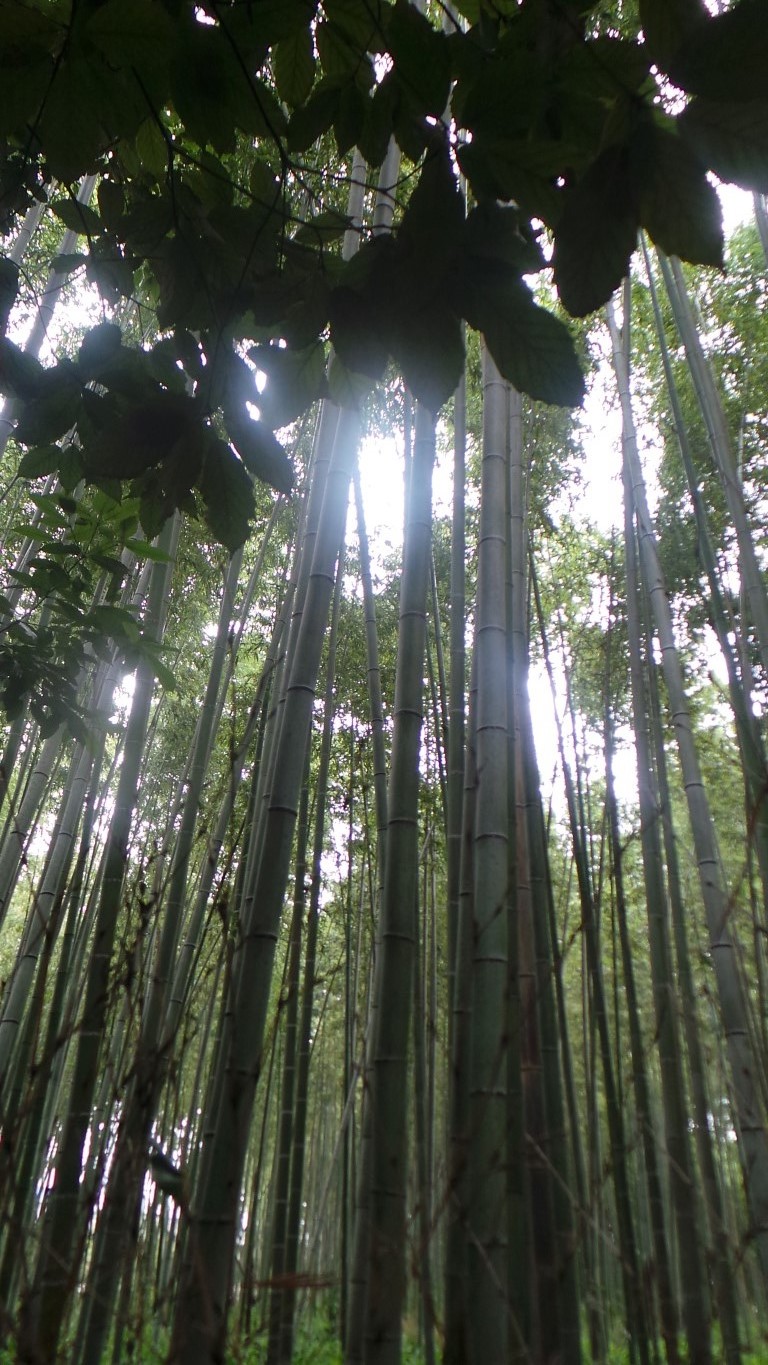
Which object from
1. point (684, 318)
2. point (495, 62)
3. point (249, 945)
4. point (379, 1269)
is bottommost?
point (379, 1269)

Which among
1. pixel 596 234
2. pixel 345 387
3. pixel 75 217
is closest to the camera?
pixel 596 234

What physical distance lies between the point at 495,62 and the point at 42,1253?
48.3 inches

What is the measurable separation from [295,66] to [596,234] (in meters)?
0.39

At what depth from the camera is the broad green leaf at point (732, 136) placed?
555mm

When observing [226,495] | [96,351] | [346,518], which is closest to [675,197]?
[226,495]

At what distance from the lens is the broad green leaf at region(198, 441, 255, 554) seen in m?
0.95

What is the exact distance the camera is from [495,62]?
64 centimetres

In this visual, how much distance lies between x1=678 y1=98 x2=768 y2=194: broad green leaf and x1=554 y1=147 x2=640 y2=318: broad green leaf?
56 millimetres

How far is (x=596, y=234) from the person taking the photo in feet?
2.10

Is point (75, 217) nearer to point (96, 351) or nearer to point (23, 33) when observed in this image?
point (96, 351)

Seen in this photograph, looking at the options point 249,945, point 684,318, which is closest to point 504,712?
point 249,945

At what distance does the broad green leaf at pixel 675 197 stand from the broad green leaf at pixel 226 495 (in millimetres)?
489

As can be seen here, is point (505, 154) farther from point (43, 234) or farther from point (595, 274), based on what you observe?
point (43, 234)

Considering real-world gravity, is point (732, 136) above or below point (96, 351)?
below
